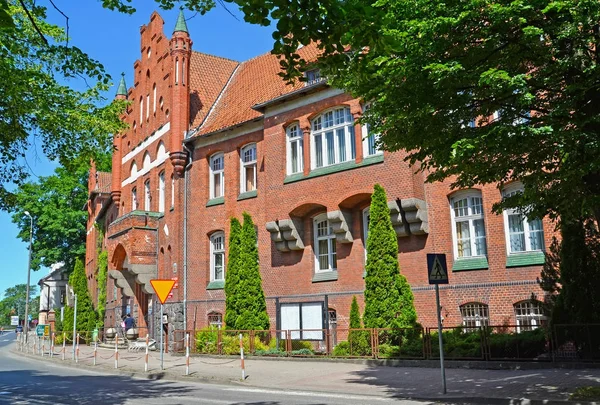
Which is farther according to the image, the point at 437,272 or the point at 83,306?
the point at 83,306

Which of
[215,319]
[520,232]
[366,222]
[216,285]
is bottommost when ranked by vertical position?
[215,319]

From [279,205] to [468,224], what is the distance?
7.42 m

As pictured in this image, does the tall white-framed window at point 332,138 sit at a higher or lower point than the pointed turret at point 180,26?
lower

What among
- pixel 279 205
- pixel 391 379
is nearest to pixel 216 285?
pixel 279 205

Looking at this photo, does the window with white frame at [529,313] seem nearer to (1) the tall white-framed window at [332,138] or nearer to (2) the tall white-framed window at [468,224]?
(2) the tall white-framed window at [468,224]

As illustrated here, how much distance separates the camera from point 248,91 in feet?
95.4

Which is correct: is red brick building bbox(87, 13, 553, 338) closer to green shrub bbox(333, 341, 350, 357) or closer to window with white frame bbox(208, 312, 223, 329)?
window with white frame bbox(208, 312, 223, 329)

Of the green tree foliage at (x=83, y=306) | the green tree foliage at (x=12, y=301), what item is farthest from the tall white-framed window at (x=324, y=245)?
the green tree foliage at (x=12, y=301)

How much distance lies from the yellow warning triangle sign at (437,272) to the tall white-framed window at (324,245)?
36.1 feet

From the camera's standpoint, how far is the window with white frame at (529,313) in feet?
56.9

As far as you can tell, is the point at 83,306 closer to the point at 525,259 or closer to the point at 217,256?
the point at 217,256

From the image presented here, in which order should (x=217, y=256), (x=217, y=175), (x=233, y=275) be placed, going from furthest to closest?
(x=217, y=175), (x=217, y=256), (x=233, y=275)

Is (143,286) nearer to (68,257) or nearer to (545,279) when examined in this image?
(545,279)

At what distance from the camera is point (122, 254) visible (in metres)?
31.9
